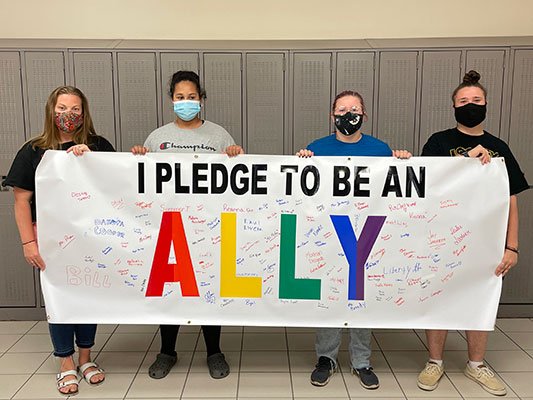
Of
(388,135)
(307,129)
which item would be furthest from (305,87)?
(388,135)

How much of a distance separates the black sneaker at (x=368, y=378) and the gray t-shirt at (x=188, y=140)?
1421 mm

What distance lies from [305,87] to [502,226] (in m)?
1.69

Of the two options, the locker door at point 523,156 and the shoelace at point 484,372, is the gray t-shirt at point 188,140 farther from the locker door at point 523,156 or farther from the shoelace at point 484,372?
the locker door at point 523,156

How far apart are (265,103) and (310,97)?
330 millimetres

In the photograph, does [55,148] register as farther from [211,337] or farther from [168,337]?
[211,337]

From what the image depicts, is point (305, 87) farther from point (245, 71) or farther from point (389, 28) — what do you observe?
point (389, 28)

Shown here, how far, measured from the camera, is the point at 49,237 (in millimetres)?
2375

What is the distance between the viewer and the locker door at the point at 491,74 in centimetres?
337

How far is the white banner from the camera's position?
2.36 meters

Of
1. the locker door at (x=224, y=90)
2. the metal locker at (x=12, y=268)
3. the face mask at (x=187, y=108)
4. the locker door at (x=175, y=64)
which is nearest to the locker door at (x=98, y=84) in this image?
the locker door at (x=175, y=64)

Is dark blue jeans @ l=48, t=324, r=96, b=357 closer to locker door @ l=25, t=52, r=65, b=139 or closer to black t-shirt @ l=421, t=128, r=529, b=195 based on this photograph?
locker door @ l=25, t=52, r=65, b=139

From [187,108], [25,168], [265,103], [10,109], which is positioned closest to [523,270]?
[265,103]

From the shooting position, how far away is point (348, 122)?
240 centimetres

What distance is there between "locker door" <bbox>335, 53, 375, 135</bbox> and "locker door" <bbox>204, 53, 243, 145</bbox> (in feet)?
2.39
